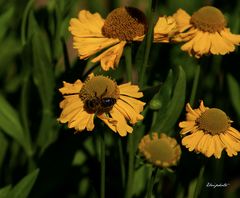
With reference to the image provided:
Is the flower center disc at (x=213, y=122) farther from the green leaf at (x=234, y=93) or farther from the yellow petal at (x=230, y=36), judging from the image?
the green leaf at (x=234, y=93)

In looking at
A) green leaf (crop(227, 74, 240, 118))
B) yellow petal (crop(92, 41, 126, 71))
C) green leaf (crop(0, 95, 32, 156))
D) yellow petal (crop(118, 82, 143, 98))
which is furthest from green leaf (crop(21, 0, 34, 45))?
green leaf (crop(227, 74, 240, 118))

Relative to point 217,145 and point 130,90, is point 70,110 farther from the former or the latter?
point 217,145

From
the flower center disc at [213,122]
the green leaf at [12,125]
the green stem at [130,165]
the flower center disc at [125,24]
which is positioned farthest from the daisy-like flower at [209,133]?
the green leaf at [12,125]

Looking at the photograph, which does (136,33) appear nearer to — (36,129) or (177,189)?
(177,189)

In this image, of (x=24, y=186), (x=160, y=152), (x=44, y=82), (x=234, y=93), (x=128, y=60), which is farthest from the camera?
(x=234, y=93)

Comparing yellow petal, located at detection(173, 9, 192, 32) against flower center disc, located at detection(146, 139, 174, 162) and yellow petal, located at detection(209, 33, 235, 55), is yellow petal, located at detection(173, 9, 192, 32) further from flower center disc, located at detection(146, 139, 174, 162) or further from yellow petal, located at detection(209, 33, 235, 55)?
flower center disc, located at detection(146, 139, 174, 162)

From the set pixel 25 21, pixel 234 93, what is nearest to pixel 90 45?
pixel 25 21
